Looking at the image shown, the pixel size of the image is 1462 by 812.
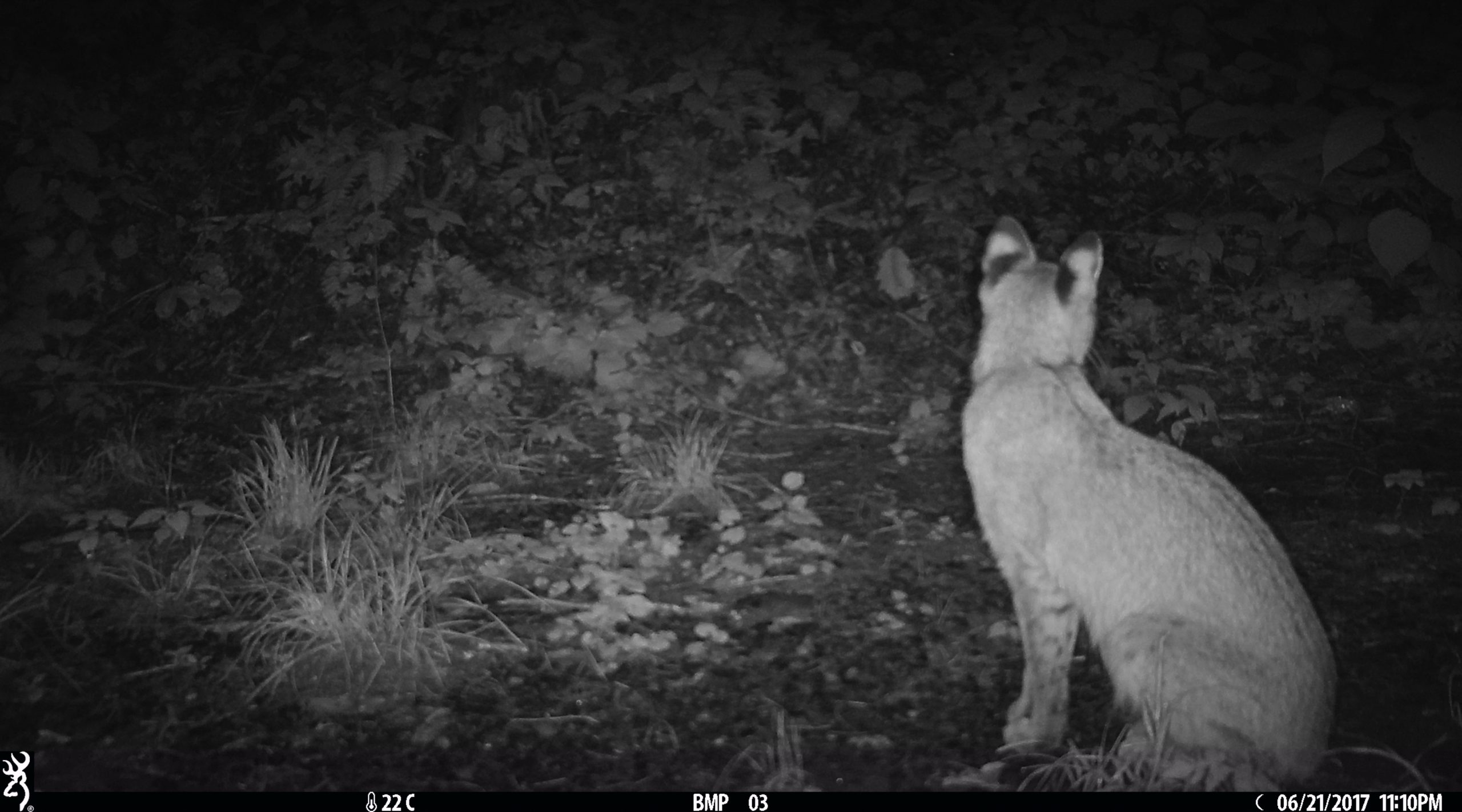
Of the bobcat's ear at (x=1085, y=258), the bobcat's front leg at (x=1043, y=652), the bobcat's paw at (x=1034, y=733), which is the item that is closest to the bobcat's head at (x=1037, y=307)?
the bobcat's ear at (x=1085, y=258)

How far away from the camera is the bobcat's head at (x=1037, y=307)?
4.03 meters

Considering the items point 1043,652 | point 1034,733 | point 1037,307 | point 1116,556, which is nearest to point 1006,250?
point 1037,307

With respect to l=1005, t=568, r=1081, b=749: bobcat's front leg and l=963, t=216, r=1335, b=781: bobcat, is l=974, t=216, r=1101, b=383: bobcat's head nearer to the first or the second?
l=963, t=216, r=1335, b=781: bobcat

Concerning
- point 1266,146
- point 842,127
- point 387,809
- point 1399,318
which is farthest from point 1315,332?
point 387,809

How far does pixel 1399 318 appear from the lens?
22.0 ft

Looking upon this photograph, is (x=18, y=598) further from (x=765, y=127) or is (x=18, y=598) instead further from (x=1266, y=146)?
(x=1266, y=146)

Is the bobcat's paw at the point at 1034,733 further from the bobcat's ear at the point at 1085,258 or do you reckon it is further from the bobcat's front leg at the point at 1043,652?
the bobcat's ear at the point at 1085,258

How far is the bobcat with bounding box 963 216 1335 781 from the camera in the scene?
3119 millimetres

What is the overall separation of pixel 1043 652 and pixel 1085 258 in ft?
5.31

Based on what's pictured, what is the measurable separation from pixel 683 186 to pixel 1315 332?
457cm

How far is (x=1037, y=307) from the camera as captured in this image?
4.15 m

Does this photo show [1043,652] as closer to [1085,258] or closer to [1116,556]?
[1116,556]

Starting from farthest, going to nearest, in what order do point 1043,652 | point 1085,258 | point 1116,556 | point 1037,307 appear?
point 1037,307, point 1085,258, point 1043,652, point 1116,556

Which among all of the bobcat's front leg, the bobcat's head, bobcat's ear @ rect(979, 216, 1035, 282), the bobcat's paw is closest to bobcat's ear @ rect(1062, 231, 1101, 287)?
the bobcat's head
